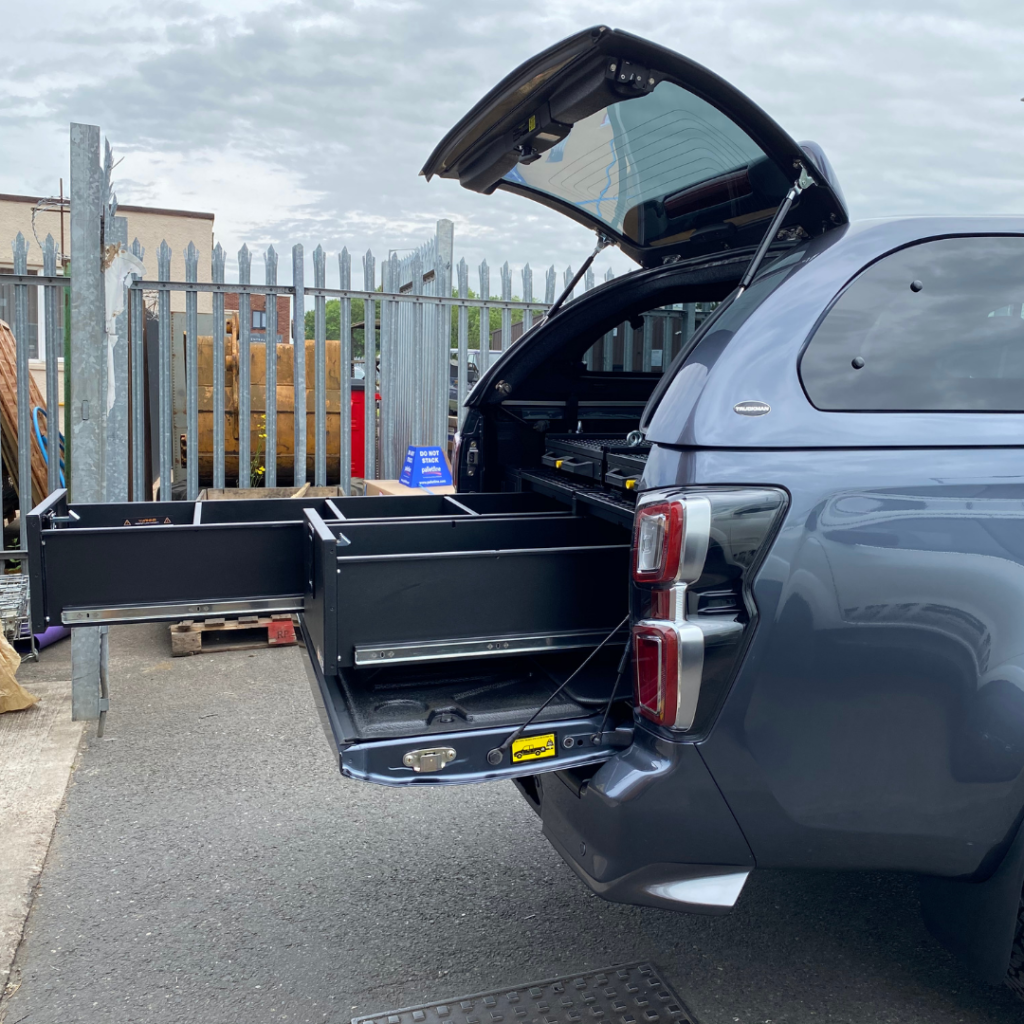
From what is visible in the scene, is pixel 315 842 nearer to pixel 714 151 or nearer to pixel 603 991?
pixel 603 991

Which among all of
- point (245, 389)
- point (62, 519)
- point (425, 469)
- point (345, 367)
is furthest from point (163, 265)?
point (62, 519)

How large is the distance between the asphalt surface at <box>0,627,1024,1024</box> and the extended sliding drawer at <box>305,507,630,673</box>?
0.96m

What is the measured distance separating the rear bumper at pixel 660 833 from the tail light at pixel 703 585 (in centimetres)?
13

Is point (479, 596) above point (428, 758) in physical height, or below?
above

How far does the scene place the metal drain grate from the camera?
98.3 inches

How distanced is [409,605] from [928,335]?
143 cm

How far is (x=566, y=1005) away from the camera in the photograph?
255 centimetres

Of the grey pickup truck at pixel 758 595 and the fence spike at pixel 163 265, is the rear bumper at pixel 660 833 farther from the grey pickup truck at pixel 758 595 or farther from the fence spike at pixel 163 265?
the fence spike at pixel 163 265

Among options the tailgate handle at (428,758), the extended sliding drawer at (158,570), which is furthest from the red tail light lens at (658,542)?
the extended sliding drawer at (158,570)

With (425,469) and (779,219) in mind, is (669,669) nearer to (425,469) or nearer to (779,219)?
(779,219)

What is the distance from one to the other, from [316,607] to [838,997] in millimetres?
1806

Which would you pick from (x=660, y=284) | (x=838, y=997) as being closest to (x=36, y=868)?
(x=838, y=997)

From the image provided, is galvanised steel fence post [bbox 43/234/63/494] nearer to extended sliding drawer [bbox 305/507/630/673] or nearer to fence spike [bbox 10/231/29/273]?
fence spike [bbox 10/231/29/273]

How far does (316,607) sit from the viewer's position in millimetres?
2604
